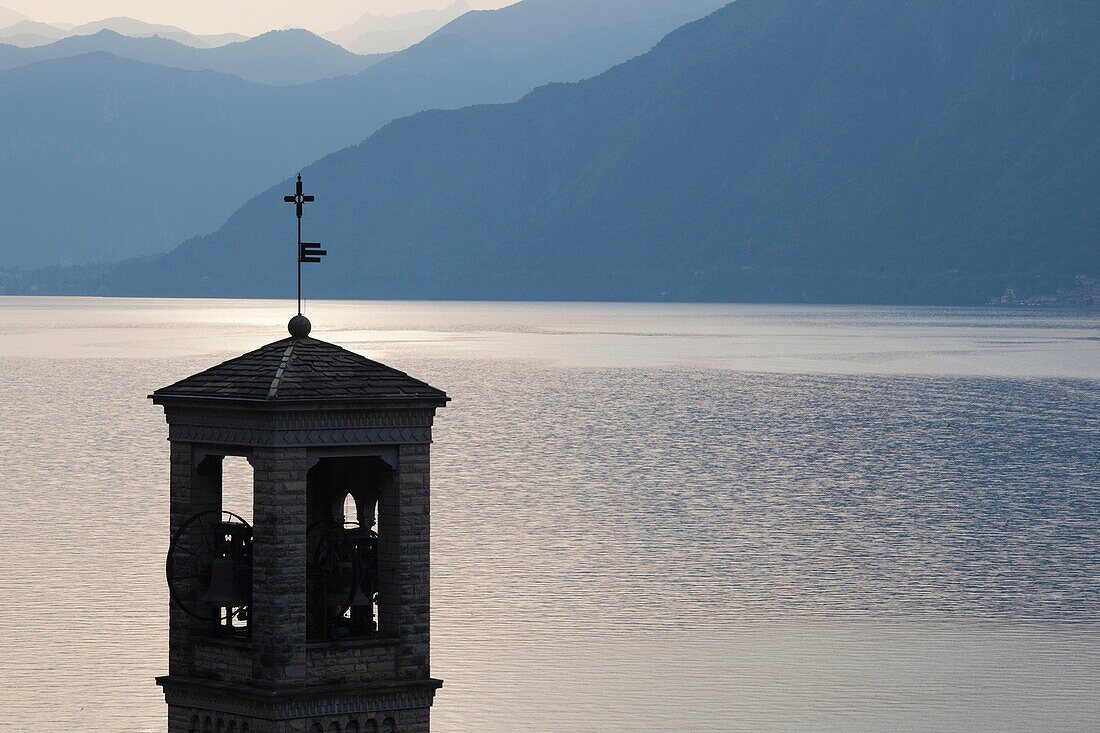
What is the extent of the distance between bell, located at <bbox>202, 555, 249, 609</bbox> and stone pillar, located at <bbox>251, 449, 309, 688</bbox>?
0.66m

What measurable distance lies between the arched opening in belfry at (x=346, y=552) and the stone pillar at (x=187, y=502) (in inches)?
44.9

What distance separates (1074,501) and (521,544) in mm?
32665

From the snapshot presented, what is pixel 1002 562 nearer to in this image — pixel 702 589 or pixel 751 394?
pixel 702 589

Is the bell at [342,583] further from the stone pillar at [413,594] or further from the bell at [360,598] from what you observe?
the stone pillar at [413,594]

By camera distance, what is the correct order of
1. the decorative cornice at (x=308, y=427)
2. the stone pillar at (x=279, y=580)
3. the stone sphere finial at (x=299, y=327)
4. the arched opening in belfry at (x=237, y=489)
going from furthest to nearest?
the arched opening in belfry at (x=237, y=489)
the stone sphere finial at (x=299, y=327)
the stone pillar at (x=279, y=580)
the decorative cornice at (x=308, y=427)

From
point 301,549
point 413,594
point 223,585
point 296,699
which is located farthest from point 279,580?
point 413,594

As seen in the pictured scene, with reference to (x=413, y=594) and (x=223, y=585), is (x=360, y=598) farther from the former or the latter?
(x=223, y=585)

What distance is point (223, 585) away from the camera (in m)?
26.2

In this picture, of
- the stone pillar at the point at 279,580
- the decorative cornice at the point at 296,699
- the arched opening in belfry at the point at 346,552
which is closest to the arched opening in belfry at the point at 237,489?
the arched opening in belfry at the point at 346,552

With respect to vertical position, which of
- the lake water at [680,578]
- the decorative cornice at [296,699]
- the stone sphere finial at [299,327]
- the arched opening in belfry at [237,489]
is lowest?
the lake water at [680,578]

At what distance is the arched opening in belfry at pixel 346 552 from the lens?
25906 mm

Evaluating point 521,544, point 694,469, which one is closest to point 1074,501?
point 694,469

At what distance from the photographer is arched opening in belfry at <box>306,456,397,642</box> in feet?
85.0

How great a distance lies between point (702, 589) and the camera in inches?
3105
